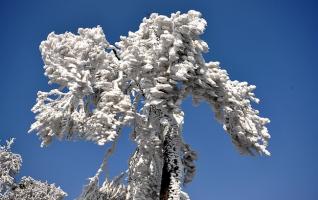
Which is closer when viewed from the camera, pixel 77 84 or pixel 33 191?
pixel 77 84

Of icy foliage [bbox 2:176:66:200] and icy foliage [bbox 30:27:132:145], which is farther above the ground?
icy foliage [bbox 2:176:66:200]

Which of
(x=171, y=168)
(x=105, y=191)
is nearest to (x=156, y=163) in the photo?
(x=171, y=168)

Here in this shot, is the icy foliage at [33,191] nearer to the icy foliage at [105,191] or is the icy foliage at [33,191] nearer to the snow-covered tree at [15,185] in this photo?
the snow-covered tree at [15,185]

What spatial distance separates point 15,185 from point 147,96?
25.2 metres

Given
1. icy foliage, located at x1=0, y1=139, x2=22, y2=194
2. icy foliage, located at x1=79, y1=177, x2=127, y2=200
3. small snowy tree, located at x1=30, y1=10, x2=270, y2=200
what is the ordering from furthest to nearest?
icy foliage, located at x1=0, y1=139, x2=22, y2=194 → icy foliage, located at x1=79, y1=177, x2=127, y2=200 → small snowy tree, located at x1=30, y1=10, x2=270, y2=200

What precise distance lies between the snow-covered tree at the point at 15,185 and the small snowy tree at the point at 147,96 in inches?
822

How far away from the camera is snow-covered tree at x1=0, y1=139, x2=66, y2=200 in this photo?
1195 inches

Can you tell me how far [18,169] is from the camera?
1233 inches

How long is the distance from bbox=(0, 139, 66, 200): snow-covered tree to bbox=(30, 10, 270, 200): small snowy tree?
20.9m

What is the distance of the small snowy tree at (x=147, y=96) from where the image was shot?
9.91 metres

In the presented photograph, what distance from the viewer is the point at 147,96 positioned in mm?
10133

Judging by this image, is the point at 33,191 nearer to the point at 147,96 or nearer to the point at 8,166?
the point at 8,166

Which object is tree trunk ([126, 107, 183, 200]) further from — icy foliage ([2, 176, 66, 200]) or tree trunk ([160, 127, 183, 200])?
icy foliage ([2, 176, 66, 200])

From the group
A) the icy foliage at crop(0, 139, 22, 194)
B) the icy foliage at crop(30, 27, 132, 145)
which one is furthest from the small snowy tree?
the icy foliage at crop(0, 139, 22, 194)
